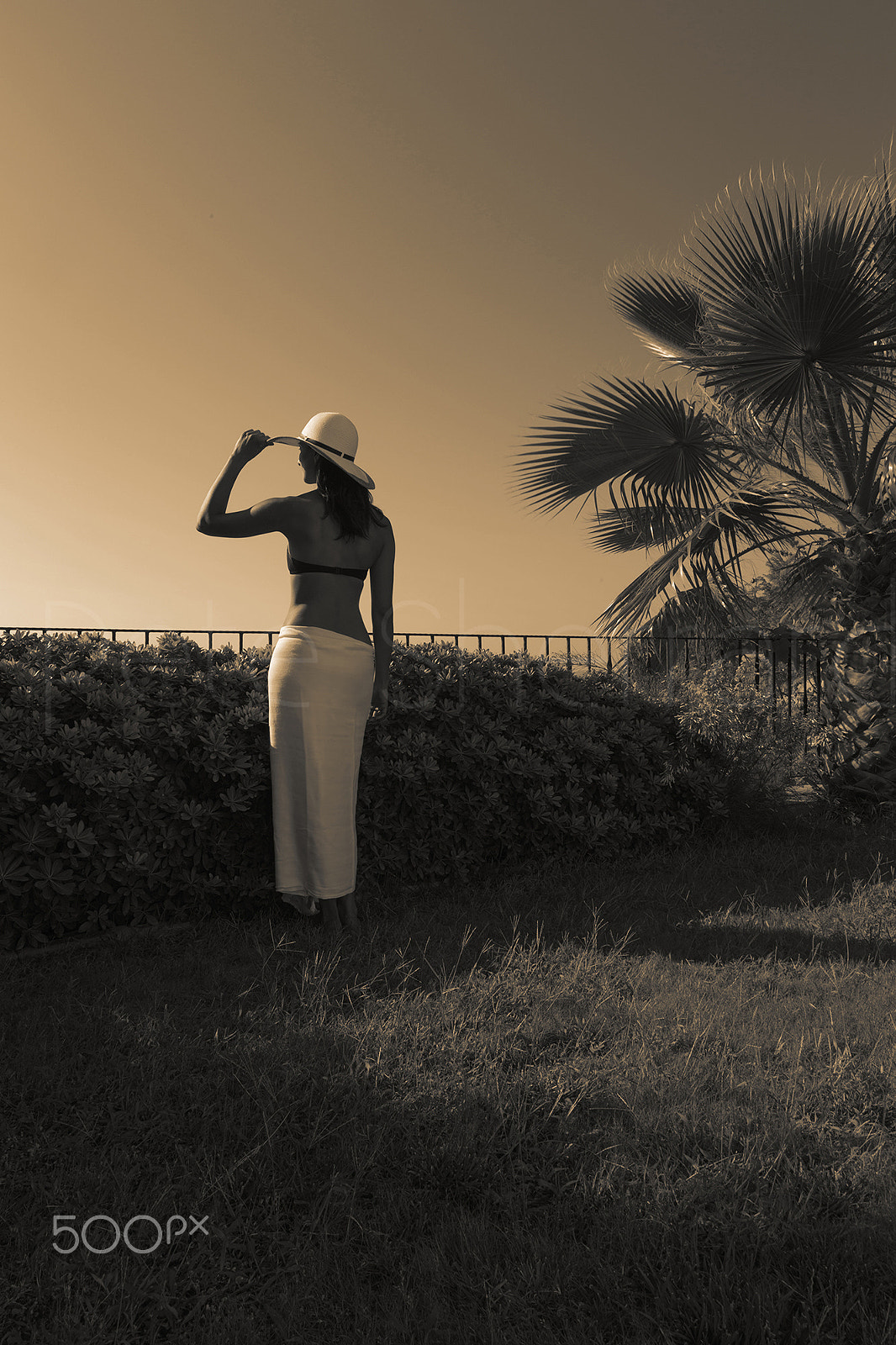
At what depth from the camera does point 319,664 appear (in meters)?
→ 4.04

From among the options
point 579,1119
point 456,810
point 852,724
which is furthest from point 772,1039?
point 852,724

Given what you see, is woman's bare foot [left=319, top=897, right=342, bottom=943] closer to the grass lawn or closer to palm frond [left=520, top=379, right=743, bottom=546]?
the grass lawn

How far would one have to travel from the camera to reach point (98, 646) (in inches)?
198

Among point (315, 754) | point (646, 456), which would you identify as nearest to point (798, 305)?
point (646, 456)

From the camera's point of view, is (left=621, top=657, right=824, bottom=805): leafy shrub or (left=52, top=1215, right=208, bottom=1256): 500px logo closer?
(left=52, top=1215, right=208, bottom=1256): 500px logo

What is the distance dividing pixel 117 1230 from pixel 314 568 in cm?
285

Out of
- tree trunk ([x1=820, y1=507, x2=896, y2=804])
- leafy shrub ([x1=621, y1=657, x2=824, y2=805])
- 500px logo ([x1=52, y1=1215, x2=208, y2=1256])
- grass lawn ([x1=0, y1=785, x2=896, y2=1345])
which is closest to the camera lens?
grass lawn ([x1=0, y1=785, x2=896, y2=1345])

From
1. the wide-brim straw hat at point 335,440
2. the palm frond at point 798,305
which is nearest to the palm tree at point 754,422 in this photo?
the palm frond at point 798,305

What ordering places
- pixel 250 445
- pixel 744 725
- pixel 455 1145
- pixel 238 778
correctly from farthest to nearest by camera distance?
1. pixel 744 725
2. pixel 238 778
3. pixel 250 445
4. pixel 455 1145

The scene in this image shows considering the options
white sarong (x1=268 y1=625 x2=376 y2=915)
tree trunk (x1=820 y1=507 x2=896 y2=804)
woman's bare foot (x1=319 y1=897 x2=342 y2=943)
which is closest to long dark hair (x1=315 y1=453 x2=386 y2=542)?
white sarong (x1=268 y1=625 x2=376 y2=915)

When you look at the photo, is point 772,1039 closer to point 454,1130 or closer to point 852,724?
point 454,1130

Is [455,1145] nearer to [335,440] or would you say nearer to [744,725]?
[335,440]

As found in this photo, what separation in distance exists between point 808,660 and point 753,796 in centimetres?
383

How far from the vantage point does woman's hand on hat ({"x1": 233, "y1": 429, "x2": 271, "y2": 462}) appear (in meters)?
3.96
